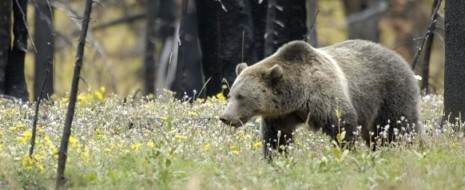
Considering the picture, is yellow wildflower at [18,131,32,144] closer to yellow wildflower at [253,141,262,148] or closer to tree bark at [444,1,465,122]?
yellow wildflower at [253,141,262,148]

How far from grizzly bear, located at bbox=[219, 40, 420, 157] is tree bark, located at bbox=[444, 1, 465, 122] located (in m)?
1.09

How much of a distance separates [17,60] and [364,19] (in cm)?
1769

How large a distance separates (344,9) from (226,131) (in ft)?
74.9

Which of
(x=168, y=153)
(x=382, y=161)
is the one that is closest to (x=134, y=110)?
(x=168, y=153)

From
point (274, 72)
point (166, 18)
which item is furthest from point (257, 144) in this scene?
point (166, 18)

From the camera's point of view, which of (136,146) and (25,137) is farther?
(25,137)

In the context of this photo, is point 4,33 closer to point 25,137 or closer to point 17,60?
point 17,60

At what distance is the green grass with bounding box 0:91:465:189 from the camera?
9469 mm

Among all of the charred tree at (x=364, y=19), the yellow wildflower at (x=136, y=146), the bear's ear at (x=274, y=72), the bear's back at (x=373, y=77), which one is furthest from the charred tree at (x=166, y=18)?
the yellow wildflower at (x=136, y=146)

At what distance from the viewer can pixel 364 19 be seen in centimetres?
3300

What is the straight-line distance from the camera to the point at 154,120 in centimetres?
1344

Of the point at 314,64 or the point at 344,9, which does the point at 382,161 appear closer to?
the point at 314,64

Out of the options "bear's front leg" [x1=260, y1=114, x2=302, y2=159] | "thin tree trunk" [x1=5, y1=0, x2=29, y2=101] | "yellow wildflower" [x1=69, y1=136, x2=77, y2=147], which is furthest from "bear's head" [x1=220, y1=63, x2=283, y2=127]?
"thin tree trunk" [x1=5, y1=0, x2=29, y2=101]

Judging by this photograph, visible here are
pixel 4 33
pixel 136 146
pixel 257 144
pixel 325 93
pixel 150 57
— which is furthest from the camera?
pixel 150 57
